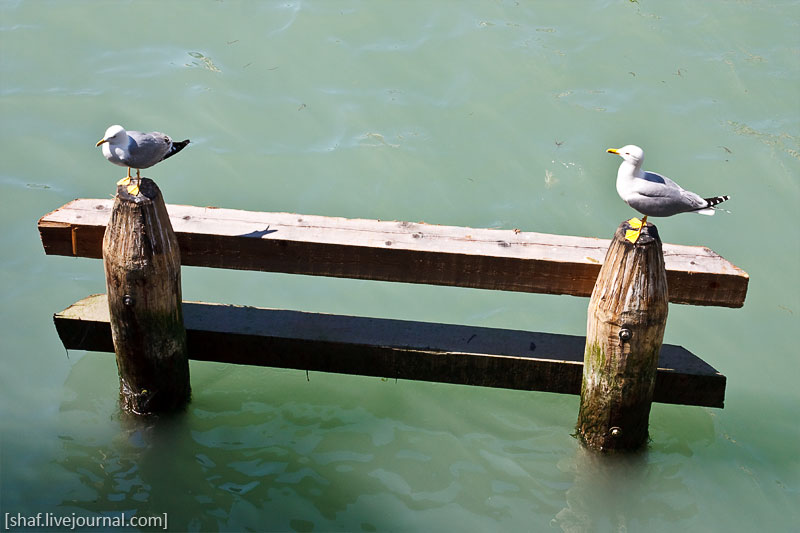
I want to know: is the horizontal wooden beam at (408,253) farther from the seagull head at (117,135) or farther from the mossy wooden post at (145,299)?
the seagull head at (117,135)

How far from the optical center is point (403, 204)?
292 inches

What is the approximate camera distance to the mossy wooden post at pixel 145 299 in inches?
178

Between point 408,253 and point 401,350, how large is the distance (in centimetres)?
58

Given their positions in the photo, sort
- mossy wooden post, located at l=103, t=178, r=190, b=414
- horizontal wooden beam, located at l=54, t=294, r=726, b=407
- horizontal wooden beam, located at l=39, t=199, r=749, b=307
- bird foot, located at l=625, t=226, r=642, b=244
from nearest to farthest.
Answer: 1. bird foot, located at l=625, t=226, r=642, b=244
2. mossy wooden post, located at l=103, t=178, r=190, b=414
3. horizontal wooden beam, located at l=39, t=199, r=749, b=307
4. horizontal wooden beam, located at l=54, t=294, r=726, b=407

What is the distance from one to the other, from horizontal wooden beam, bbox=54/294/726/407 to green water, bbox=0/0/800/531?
1.67 feet

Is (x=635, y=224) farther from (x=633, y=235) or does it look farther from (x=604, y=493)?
(x=604, y=493)

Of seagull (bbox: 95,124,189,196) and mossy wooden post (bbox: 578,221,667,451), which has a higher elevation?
seagull (bbox: 95,124,189,196)

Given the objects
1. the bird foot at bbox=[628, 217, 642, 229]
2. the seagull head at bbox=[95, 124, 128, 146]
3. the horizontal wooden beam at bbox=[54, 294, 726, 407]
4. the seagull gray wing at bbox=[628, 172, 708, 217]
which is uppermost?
the seagull head at bbox=[95, 124, 128, 146]

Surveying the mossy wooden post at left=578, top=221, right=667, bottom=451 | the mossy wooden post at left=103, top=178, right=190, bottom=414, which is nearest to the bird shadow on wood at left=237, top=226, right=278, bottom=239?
the mossy wooden post at left=103, top=178, right=190, bottom=414

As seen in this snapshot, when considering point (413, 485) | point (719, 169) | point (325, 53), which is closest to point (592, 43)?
point (719, 169)

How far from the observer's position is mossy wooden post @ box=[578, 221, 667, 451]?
14.5 ft

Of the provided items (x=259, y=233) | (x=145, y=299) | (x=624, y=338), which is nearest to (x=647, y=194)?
(x=624, y=338)

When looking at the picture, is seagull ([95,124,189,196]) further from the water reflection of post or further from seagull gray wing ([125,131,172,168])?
the water reflection of post

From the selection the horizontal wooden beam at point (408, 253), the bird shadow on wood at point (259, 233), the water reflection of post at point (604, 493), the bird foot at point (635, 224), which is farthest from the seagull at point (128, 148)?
the water reflection of post at point (604, 493)
